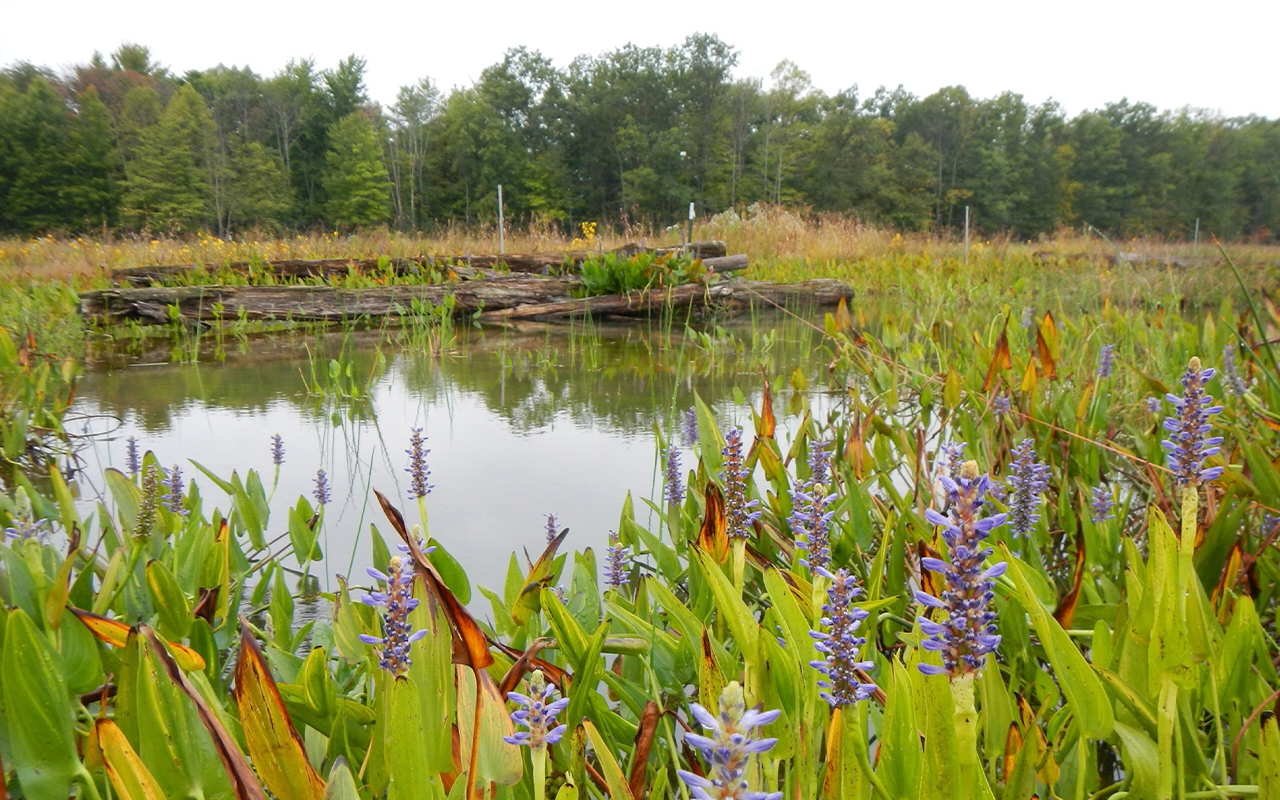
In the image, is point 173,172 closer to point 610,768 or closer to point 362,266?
point 362,266

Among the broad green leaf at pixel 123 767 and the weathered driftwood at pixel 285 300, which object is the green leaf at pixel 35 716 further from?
the weathered driftwood at pixel 285 300

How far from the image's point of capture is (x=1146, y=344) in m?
2.70

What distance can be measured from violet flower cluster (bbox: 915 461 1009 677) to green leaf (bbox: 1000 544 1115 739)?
67 mm

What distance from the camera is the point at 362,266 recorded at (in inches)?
300

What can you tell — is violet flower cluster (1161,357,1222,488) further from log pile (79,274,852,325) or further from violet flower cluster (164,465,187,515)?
log pile (79,274,852,325)

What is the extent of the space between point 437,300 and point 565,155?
34.3 m

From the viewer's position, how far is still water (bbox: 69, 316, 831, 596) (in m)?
1.68

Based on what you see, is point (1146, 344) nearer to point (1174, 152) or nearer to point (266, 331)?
point (266, 331)

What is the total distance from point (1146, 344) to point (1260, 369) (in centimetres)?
114

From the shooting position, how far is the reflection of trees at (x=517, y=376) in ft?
9.19

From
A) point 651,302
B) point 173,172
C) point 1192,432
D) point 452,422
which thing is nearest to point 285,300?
point 651,302

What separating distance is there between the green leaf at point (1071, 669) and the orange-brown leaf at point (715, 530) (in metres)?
0.36

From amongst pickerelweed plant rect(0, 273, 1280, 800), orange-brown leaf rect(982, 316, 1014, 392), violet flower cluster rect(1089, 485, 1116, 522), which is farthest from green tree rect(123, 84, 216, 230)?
violet flower cluster rect(1089, 485, 1116, 522)

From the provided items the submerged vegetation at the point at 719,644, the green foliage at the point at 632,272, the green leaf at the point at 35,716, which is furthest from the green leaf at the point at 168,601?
the green foliage at the point at 632,272
